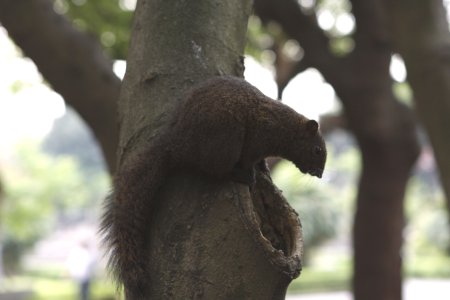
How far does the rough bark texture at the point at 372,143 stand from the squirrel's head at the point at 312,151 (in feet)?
9.94

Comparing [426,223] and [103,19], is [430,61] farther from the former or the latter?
[426,223]

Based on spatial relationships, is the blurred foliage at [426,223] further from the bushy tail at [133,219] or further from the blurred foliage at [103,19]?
the bushy tail at [133,219]

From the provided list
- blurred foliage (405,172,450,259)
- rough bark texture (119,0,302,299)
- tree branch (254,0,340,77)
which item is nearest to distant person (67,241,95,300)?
tree branch (254,0,340,77)

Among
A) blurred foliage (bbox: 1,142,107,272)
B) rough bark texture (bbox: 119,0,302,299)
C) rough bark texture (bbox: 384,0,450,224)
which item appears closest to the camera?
rough bark texture (bbox: 119,0,302,299)

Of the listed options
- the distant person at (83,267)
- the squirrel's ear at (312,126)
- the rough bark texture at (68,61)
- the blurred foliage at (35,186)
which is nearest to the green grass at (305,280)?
the distant person at (83,267)

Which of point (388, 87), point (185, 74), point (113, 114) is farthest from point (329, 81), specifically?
point (185, 74)

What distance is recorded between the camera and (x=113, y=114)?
3445 mm

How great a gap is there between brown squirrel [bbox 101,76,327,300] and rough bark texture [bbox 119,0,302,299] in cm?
3

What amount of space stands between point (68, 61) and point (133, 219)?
7.54 feet

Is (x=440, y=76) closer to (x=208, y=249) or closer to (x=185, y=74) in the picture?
(x=185, y=74)

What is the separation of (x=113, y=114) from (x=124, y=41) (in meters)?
1.99

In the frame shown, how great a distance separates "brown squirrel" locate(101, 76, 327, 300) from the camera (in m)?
1.39

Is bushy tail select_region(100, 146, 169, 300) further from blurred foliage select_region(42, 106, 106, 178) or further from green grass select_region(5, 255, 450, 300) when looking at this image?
blurred foliage select_region(42, 106, 106, 178)

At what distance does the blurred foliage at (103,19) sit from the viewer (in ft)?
17.5
